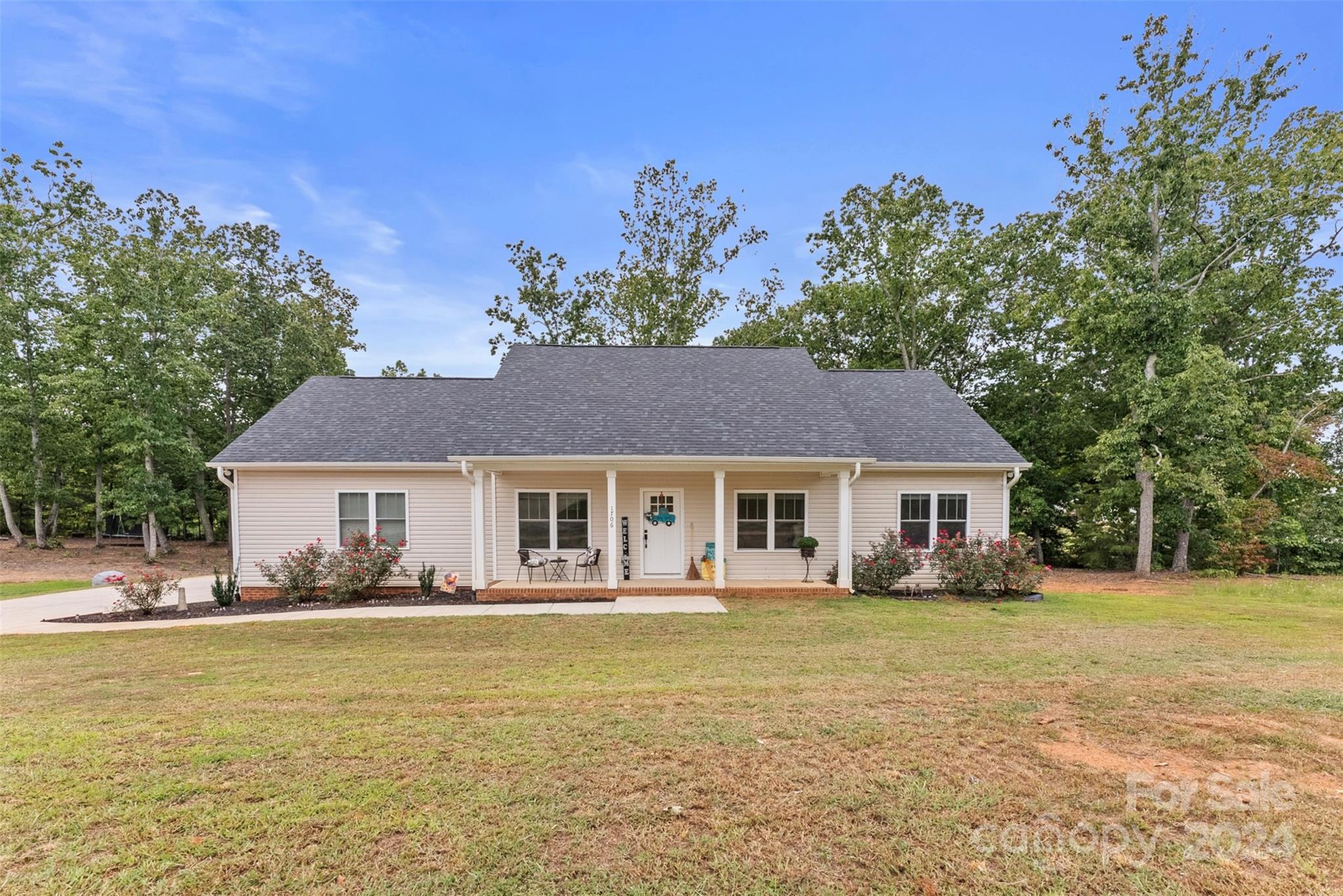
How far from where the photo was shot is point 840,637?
23.8 ft

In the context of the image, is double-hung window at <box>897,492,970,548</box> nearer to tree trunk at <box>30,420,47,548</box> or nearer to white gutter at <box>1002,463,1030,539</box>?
white gutter at <box>1002,463,1030,539</box>

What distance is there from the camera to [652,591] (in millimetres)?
10469

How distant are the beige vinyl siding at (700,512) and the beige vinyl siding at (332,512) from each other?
863 millimetres

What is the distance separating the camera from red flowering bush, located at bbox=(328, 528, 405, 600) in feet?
33.7

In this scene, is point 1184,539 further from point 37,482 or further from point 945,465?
point 37,482

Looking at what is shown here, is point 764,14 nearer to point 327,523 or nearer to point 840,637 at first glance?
point 840,637

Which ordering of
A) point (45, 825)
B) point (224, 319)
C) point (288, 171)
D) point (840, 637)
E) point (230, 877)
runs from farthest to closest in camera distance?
point (224, 319), point (288, 171), point (840, 637), point (45, 825), point (230, 877)

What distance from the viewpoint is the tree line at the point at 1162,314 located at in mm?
13750

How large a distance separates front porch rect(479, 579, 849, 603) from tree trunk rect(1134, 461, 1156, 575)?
34.2 feet

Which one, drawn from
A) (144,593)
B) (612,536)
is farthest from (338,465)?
(612,536)

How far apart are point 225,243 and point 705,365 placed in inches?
847

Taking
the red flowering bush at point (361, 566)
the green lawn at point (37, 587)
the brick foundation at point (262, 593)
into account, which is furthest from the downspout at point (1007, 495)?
the green lawn at point (37, 587)

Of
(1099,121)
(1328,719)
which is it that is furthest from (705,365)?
(1099,121)

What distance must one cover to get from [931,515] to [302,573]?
520 inches
